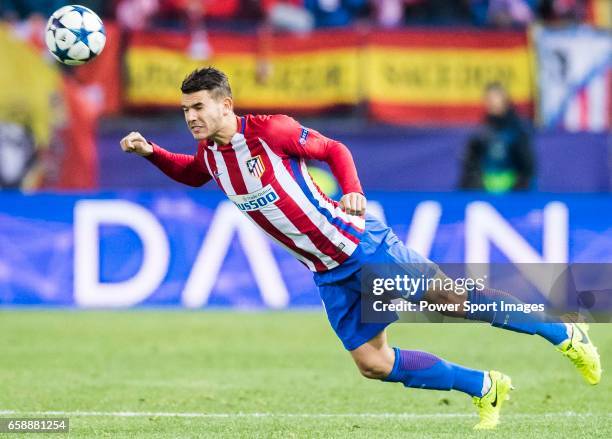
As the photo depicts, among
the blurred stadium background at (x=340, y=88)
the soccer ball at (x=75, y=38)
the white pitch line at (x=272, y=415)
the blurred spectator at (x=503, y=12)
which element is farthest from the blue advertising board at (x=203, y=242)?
the soccer ball at (x=75, y=38)

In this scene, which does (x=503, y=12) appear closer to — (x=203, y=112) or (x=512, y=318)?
(x=512, y=318)

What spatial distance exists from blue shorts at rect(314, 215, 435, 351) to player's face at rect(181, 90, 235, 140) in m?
0.99

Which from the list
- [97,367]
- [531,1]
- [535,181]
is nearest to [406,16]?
[531,1]

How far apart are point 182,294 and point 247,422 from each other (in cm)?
588

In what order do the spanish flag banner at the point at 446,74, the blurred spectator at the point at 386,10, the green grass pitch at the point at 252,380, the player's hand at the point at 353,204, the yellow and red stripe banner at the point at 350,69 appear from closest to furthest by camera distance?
the player's hand at the point at 353,204 < the green grass pitch at the point at 252,380 < the yellow and red stripe banner at the point at 350,69 < the spanish flag banner at the point at 446,74 < the blurred spectator at the point at 386,10

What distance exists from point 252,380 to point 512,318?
2.78 m

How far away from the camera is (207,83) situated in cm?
628

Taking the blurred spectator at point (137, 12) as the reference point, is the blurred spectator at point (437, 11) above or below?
below

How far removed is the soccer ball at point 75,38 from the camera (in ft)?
23.6

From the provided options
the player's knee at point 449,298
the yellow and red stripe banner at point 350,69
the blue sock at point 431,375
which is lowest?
the blue sock at point 431,375

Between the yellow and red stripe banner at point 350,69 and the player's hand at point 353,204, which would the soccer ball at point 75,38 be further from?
the yellow and red stripe banner at point 350,69

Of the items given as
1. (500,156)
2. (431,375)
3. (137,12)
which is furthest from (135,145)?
(137,12)

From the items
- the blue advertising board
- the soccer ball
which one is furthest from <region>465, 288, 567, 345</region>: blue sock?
the blue advertising board

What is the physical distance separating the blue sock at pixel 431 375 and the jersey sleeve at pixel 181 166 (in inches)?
56.2
